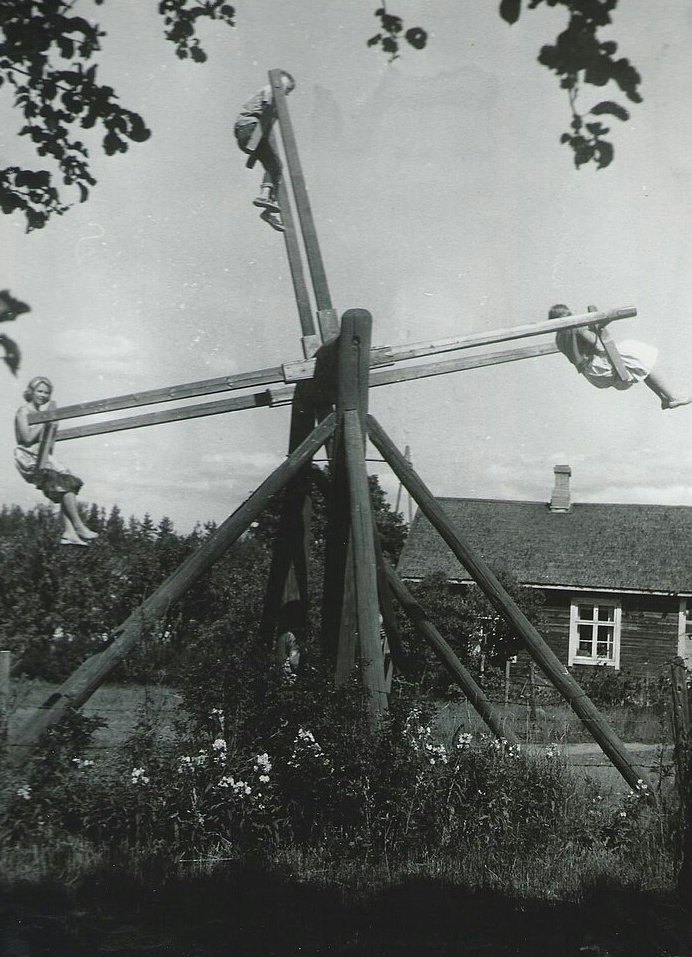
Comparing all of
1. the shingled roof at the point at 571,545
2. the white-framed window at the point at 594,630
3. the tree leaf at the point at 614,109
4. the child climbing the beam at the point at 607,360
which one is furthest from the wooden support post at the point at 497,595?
the white-framed window at the point at 594,630

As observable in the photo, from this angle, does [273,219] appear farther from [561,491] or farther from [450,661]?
[561,491]

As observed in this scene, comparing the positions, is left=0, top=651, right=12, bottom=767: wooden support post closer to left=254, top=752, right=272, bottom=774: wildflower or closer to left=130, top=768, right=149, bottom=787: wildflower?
left=130, top=768, right=149, bottom=787: wildflower

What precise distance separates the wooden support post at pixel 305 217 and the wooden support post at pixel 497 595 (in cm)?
101

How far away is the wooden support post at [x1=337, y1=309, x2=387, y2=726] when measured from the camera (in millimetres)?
4883

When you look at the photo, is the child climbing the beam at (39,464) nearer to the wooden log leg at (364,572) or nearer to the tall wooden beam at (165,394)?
the tall wooden beam at (165,394)

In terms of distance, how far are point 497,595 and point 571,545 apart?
13.3 metres

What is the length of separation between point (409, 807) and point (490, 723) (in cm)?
111

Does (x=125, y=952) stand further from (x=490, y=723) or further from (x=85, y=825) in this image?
(x=490, y=723)

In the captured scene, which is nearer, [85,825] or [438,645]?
[85,825]

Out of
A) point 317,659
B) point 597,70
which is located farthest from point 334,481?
point 597,70

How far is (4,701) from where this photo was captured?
4023 mm

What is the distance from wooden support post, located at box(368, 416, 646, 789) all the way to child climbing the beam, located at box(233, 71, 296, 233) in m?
1.64

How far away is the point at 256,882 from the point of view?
393 cm

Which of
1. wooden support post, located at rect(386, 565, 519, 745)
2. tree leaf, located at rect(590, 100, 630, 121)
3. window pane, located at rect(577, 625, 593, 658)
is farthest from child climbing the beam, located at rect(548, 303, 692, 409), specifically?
window pane, located at rect(577, 625, 593, 658)
